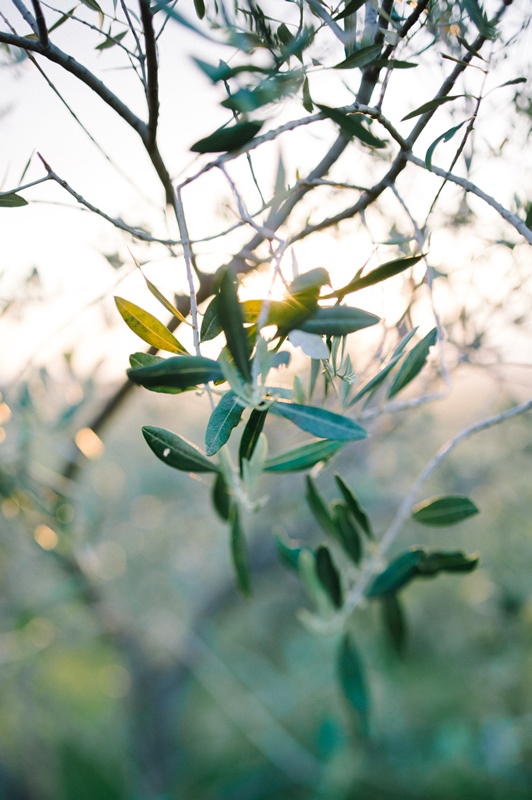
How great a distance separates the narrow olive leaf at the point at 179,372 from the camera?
0.26m

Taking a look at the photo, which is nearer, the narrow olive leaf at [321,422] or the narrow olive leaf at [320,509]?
the narrow olive leaf at [321,422]

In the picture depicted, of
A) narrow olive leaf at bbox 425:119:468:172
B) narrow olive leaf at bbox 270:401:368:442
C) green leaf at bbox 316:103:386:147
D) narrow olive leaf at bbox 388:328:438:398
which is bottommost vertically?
narrow olive leaf at bbox 270:401:368:442

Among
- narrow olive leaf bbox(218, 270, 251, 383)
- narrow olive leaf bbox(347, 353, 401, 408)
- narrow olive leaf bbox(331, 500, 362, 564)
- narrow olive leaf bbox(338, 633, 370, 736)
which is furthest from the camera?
narrow olive leaf bbox(338, 633, 370, 736)

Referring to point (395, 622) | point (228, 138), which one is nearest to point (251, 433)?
point (228, 138)

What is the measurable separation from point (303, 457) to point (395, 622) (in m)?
0.28

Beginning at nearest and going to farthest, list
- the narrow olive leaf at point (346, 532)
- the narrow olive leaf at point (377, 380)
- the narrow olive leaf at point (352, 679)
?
1. the narrow olive leaf at point (377, 380)
2. the narrow olive leaf at point (346, 532)
3. the narrow olive leaf at point (352, 679)

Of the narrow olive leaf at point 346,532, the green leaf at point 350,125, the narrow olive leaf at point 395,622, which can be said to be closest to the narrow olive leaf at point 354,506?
the narrow olive leaf at point 346,532

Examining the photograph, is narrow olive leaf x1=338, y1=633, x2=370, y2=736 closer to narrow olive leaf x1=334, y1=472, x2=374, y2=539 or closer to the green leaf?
narrow olive leaf x1=334, y1=472, x2=374, y2=539

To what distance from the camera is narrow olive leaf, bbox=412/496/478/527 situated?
1.50ft

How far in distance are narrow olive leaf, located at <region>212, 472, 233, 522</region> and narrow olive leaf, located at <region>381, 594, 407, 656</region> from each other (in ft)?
0.63

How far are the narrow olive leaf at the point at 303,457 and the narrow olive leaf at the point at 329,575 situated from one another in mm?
103

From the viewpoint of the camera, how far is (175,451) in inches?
12.9

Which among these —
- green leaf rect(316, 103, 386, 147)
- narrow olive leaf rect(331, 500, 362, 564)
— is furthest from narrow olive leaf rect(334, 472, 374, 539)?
green leaf rect(316, 103, 386, 147)

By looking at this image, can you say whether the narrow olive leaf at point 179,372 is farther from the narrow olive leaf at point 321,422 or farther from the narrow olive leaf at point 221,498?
the narrow olive leaf at point 221,498
